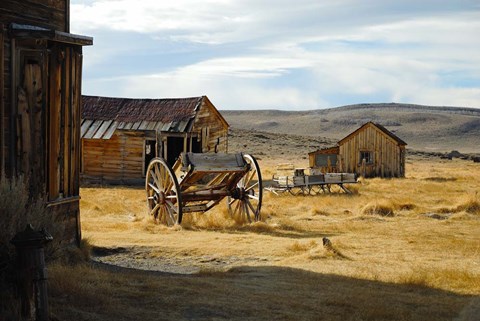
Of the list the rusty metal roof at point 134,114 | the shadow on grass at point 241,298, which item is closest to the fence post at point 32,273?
the shadow on grass at point 241,298

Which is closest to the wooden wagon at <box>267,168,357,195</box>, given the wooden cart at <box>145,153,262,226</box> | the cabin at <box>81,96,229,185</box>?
the cabin at <box>81,96,229,185</box>

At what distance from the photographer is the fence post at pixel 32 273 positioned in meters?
6.14

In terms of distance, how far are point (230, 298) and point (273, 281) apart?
1.30 metres

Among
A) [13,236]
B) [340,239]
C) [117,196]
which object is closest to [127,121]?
[117,196]

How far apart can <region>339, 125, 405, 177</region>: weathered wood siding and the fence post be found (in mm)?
29410

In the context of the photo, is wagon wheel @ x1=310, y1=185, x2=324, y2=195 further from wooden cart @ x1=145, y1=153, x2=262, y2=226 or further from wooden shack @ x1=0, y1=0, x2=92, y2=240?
wooden shack @ x1=0, y1=0, x2=92, y2=240

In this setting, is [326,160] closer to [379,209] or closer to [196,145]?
[196,145]

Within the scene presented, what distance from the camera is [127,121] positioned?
29.0 m

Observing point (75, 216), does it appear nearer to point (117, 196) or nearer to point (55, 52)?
point (55, 52)

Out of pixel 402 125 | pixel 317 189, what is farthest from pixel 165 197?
pixel 402 125

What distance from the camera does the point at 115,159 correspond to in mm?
28438

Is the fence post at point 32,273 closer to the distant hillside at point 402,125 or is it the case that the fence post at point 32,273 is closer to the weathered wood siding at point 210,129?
the weathered wood siding at point 210,129

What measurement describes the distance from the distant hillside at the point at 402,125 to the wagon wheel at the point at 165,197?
73.2 meters

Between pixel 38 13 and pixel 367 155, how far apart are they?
26.8 m
